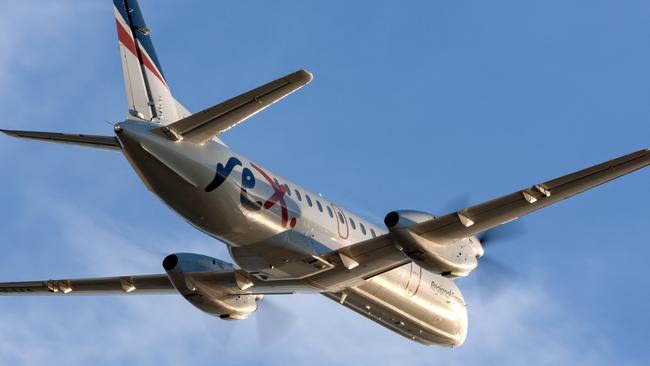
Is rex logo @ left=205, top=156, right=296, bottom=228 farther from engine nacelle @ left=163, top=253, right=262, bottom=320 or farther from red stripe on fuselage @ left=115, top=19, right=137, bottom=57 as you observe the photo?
engine nacelle @ left=163, top=253, right=262, bottom=320

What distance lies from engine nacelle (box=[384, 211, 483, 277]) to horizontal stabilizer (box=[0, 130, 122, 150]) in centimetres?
743

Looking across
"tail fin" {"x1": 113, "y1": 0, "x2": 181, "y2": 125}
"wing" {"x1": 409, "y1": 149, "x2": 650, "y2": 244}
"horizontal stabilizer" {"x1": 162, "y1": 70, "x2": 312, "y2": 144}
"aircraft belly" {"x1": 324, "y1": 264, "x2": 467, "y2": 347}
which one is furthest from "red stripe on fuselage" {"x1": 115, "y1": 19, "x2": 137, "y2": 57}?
"aircraft belly" {"x1": 324, "y1": 264, "x2": 467, "y2": 347}

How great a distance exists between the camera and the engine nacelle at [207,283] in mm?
33469

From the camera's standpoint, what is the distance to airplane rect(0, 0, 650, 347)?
89.8 feet

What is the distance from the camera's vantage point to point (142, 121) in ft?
91.5

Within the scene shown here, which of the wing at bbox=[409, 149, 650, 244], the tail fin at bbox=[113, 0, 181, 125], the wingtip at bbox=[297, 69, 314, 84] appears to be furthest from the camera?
the tail fin at bbox=[113, 0, 181, 125]

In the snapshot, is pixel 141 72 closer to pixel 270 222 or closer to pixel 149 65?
pixel 149 65

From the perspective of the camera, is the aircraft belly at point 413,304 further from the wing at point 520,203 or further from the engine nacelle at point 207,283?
the wing at point 520,203

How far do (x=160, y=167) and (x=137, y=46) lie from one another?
174 inches

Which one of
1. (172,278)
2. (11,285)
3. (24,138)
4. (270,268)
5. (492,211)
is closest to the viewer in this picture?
(24,138)

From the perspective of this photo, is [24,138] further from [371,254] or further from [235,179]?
[371,254]

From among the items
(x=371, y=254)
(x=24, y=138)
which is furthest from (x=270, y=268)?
(x=24, y=138)

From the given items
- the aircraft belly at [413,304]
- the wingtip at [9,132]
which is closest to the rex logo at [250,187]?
the aircraft belly at [413,304]

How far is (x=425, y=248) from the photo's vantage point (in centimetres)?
2950
